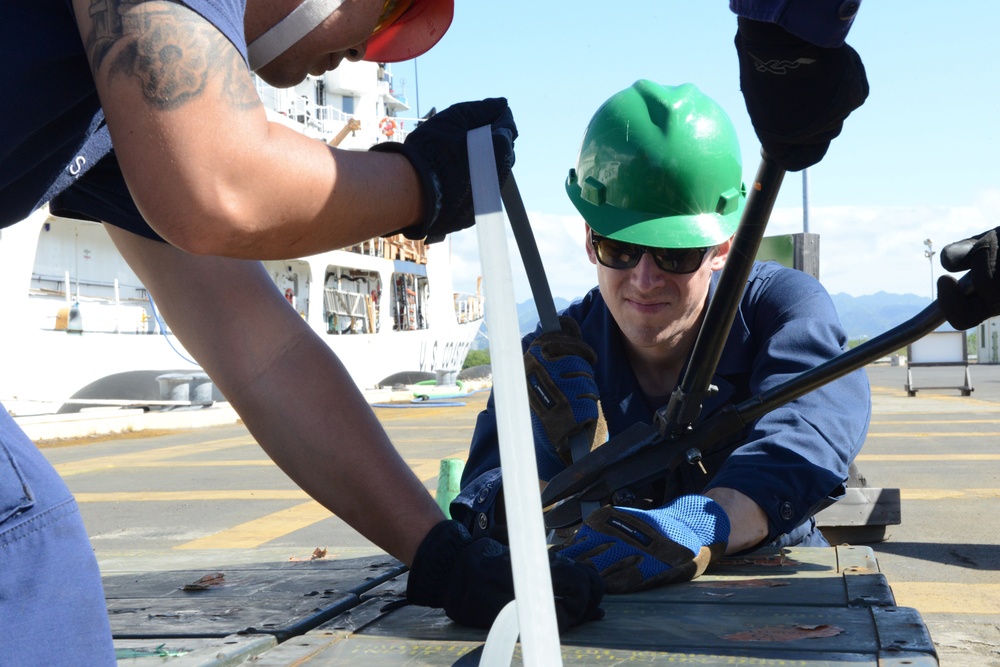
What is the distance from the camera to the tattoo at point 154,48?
966 millimetres

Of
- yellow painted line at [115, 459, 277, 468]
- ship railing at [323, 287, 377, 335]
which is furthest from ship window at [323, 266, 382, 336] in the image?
yellow painted line at [115, 459, 277, 468]

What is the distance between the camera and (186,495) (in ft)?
20.2

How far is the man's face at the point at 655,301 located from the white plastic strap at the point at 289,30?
1318mm

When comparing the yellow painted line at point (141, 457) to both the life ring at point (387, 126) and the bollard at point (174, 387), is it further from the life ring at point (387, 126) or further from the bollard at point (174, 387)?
the life ring at point (387, 126)

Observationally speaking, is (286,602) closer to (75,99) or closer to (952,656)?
(75,99)

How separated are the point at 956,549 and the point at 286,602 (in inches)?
135

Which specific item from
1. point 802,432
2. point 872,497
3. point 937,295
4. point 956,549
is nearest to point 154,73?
point 937,295

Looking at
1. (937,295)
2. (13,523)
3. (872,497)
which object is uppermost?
(937,295)

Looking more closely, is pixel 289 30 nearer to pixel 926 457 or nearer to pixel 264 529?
pixel 264 529

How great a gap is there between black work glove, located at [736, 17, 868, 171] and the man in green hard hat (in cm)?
70

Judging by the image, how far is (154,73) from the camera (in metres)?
0.97

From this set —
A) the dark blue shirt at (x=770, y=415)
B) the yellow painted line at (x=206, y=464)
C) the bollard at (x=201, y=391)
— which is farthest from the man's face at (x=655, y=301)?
the bollard at (x=201, y=391)

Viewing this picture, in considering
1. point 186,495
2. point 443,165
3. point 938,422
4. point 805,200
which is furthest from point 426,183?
point 805,200

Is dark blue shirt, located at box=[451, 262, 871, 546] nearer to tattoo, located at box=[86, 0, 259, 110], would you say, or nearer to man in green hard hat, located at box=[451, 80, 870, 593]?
man in green hard hat, located at box=[451, 80, 870, 593]
